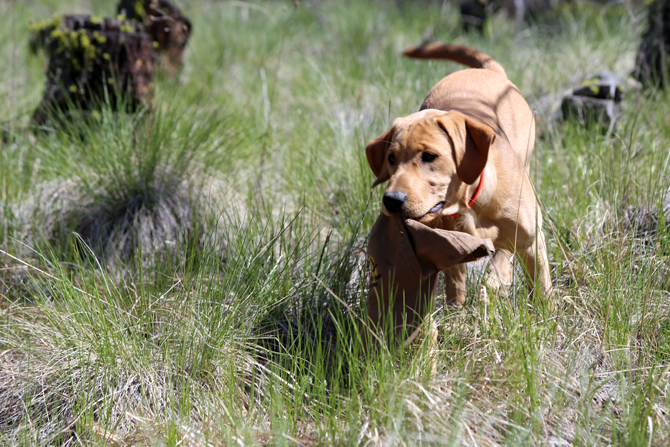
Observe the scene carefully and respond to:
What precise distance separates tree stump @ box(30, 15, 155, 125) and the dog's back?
80.6 inches

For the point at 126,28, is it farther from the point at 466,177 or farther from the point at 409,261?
the point at 409,261

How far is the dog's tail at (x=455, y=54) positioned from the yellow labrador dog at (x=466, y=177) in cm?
56

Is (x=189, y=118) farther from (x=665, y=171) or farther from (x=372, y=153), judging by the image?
(x=665, y=171)

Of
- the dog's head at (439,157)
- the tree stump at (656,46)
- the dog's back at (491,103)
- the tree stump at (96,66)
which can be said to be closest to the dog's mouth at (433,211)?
the dog's head at (439,157)

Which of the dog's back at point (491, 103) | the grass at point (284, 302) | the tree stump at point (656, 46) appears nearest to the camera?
the grass at point (284, 302)

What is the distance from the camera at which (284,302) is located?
247cm

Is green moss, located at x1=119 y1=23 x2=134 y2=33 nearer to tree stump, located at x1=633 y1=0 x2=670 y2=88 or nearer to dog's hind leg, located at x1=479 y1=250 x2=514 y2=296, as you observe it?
dog's hind leg, located at x1=479 y1=250 x2=514 y2=296

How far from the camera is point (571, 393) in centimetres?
190

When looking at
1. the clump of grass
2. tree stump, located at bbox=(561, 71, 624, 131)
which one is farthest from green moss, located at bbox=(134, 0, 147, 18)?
tree stump, located at bbox=(561, 71, 624, 131)

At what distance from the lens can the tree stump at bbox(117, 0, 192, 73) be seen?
5.24m

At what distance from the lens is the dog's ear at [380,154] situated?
2.33 m

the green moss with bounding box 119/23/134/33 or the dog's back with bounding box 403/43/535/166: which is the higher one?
the green moss with bounding box 119/23/134/33

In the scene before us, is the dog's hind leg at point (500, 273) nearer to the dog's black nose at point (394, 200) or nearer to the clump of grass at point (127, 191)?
the dog's black nose at point (394, 200)

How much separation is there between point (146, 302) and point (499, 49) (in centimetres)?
426
